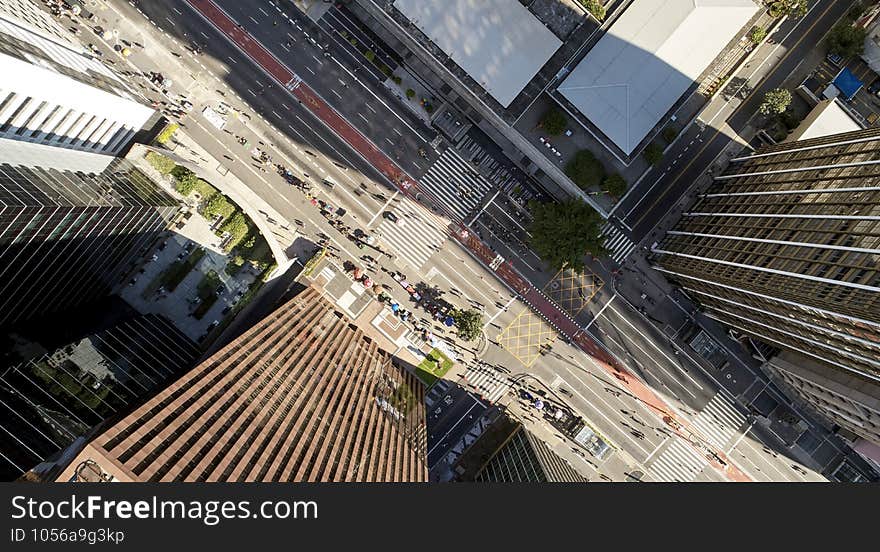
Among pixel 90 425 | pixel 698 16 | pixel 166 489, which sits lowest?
pixel 90 425

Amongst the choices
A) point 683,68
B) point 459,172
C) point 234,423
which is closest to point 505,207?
point 459,172

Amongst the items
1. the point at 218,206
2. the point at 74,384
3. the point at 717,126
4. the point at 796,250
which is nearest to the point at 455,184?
the point at 218,206

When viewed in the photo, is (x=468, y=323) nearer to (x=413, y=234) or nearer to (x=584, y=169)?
(x=413, y=234)

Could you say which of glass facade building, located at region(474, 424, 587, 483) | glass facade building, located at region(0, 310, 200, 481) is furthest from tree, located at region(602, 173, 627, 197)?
glass facade building, located at region(0, 310, 200, 481)

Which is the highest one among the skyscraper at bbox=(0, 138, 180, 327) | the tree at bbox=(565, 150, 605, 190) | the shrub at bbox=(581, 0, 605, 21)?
the shrub at bbox=(581, 0, 605, 21)

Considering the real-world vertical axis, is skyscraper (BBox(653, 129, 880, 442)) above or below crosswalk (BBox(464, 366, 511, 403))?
above

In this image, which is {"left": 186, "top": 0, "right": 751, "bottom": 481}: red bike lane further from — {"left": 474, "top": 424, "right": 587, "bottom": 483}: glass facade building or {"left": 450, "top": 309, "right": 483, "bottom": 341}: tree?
{"left": 474, "top": 424, "right": 587, "bottom": 483}: glass facade building

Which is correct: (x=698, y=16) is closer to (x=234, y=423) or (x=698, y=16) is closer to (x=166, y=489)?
(x=234, y=423)
